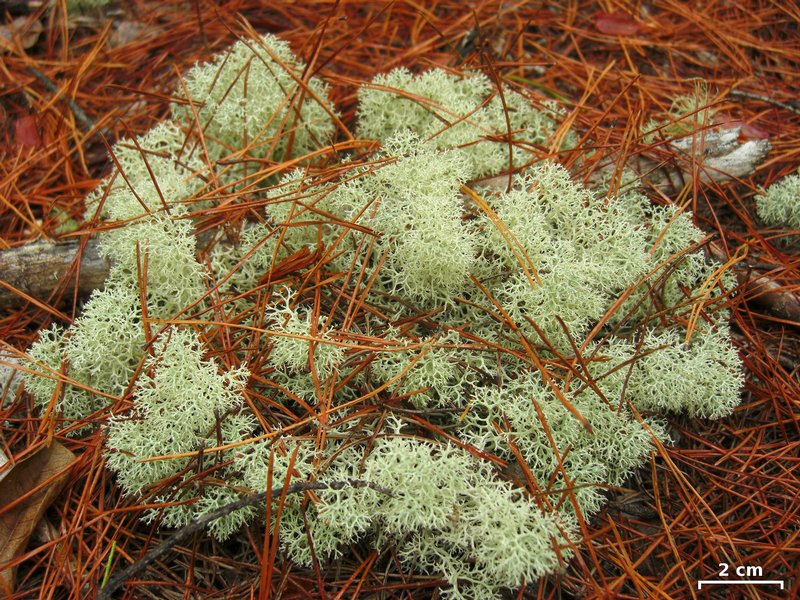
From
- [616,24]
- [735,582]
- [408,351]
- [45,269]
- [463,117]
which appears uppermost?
[616,24]

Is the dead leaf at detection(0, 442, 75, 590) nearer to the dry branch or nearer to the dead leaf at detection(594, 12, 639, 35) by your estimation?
the dry branch

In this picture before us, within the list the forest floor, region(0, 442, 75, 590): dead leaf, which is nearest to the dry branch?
the forest floor

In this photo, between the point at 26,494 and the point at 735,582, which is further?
the point at 26,494

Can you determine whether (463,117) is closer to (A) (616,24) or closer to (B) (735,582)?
(A) (616,24)

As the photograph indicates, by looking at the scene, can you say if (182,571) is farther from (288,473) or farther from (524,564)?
(524,564)

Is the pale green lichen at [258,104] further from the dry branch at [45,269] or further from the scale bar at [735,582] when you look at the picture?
the scale bar at [735,582]

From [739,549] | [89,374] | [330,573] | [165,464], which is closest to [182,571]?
[165,464]

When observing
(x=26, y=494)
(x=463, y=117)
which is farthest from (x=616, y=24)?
(x=26, y=494)
